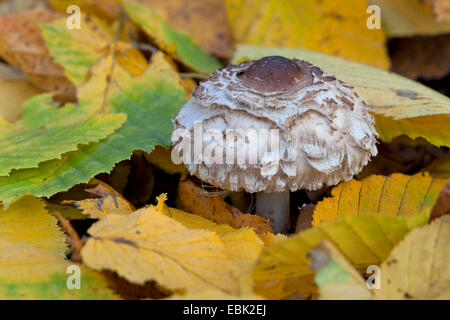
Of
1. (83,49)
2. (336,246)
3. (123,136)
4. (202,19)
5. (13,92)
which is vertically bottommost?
(336,246)

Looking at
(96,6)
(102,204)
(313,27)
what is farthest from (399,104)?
(96,6)

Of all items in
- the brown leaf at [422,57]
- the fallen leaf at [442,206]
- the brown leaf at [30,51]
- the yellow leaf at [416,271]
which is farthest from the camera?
the brown leaf at [422,57]

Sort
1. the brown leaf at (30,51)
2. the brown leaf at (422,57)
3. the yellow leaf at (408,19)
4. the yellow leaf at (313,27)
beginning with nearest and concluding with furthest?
the brown leaf at (30,51), the yellow leaf at (313,27), the yellow leaf at (408,19), the brown leaf at (422,57)

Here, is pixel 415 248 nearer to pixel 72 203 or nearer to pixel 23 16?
pixel 72 203

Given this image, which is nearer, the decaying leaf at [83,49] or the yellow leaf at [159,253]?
the yellow leaf at [159,253]

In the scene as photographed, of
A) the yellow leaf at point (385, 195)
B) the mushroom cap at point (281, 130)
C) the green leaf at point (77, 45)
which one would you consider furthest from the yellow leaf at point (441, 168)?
the green leaf at point (77, 45)

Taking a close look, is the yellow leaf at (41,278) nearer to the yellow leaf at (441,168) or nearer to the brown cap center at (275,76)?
the brown cap center at (275,76)

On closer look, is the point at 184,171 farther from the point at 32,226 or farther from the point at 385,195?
the point at 385,195
